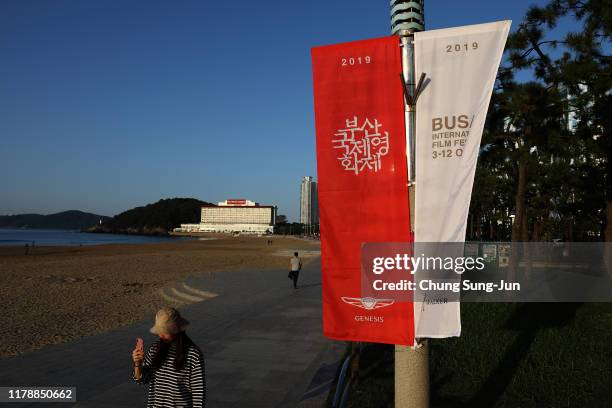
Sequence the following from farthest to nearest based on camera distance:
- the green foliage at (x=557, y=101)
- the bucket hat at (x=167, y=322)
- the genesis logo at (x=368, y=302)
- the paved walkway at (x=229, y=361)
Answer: the green foliage at (x=557, y=101) < the paved walkway at (x=229, y=361) < the genesis logo at (x=368, y=302) < the bucket hat at (x=167, y=322)

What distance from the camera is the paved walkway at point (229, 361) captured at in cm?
620

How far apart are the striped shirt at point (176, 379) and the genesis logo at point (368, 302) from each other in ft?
4.13

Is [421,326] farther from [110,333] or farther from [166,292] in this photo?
[166,292]

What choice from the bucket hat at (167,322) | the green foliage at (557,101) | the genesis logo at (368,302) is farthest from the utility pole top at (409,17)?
the green foliage at (557,101)

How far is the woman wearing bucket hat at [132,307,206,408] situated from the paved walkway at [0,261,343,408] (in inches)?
99.3

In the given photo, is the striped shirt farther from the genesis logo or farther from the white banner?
the white banner

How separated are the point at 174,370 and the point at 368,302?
159 centimetres

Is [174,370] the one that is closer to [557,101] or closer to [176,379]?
[176,379]

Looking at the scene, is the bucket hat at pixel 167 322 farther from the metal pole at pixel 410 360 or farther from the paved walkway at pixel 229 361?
the paved walkway at pixel 229 361

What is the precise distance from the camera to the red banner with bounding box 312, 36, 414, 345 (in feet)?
11.2

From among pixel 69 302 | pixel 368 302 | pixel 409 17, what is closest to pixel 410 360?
pixel 368 302

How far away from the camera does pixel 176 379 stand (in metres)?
3.49

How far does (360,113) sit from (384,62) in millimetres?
416

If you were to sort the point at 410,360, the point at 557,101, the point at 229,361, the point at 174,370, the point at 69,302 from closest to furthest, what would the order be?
the point at 174,370
the point at 410,360
the point at 229,361
the point at 557,101
the point at 69,302
